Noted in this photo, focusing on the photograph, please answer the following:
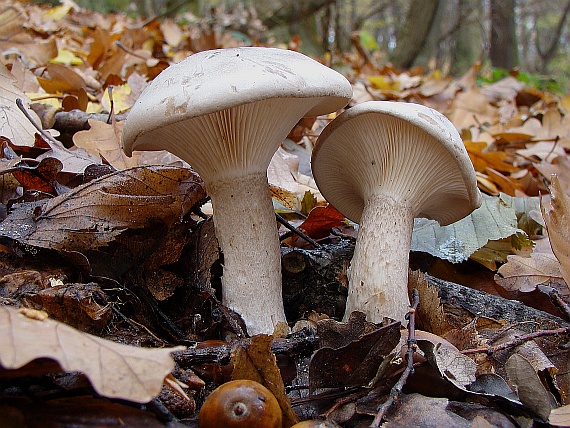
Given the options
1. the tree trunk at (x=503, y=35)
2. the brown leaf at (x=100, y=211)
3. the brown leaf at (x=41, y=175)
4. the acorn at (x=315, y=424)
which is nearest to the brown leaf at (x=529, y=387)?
the acorn at (x=315, y=424)

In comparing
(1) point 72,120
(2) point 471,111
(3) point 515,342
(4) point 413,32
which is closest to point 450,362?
(3) point 515,342

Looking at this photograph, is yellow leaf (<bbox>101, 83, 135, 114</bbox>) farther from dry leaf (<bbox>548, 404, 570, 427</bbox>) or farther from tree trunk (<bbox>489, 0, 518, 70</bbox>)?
tree trunk (<bbox>489, 0, 518, 70</bbox>)

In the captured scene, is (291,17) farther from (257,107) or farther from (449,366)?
(449,366)

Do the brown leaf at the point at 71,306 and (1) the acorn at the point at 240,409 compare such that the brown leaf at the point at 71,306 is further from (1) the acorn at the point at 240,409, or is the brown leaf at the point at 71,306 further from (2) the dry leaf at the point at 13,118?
(2) the dry leaf at the point at 13,118

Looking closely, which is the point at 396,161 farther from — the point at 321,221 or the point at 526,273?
the point at 526,273

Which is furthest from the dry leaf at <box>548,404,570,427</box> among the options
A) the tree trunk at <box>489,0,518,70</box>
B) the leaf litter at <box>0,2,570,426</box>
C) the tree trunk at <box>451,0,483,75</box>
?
the tree trunk at <box>489,0,518,70</box>

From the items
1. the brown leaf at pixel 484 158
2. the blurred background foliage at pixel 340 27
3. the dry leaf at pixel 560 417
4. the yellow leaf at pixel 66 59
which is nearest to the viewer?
the dry leaf at pixel 560 417
